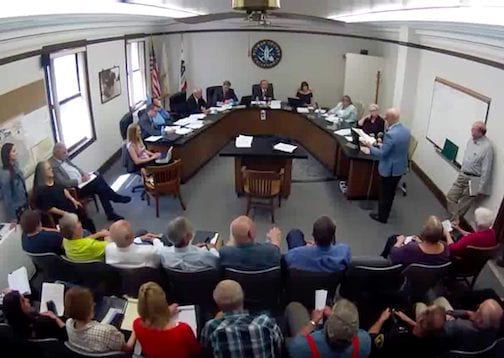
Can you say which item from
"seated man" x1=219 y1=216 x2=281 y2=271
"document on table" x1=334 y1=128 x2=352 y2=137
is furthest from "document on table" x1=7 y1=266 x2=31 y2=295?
"document on table" x1=334 y1=128 x2=352 y2=137

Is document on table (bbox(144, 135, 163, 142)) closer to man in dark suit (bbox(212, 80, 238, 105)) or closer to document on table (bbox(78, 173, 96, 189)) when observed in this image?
document on table (bbox(78, 173, 96, 189))

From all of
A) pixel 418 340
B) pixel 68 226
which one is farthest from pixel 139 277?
pixel 418 340

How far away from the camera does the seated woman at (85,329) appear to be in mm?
2311

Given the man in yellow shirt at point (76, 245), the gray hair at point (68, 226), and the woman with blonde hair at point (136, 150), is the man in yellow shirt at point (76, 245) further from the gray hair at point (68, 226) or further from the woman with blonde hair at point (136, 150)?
the woman with blonde hair at point (136, 150)

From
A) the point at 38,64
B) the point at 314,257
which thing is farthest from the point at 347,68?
the point at 314,257

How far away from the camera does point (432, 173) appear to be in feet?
21.9

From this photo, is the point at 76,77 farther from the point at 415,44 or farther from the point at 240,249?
the point at 415,44

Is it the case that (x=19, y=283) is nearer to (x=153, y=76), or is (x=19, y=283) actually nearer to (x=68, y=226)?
(x=68, y=226)

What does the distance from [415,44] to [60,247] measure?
6484 mm

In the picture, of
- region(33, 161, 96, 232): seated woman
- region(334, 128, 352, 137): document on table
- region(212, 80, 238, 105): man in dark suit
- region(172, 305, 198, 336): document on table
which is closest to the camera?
region(172, 305, 198, 336): document on table

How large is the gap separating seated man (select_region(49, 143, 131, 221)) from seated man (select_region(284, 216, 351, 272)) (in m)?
3.11

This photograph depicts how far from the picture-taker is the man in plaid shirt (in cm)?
215

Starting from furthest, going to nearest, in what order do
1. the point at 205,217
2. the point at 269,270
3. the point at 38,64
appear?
the point at 205,217, the point at 38,64, the point at 269,270

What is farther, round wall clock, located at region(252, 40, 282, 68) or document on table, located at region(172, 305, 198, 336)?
round wall clock, located at region(252, 40, 282, 68)
